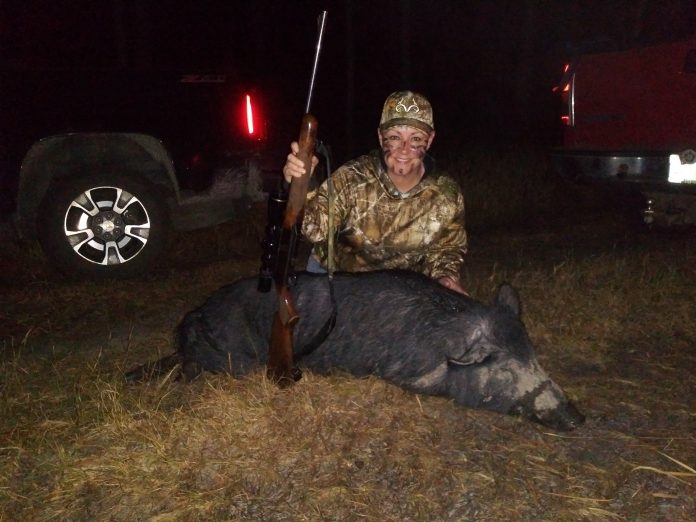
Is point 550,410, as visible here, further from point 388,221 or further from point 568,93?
point 568,93

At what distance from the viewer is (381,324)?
3.51 meters

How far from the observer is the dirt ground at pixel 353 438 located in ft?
8.46

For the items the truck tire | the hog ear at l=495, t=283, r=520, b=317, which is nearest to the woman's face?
the hog ear at l=495, t=283, r=520, b=317

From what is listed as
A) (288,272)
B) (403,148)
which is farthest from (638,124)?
(288,272)

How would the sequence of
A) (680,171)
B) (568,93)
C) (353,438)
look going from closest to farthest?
(353,438) < (680,171) < (568,93)

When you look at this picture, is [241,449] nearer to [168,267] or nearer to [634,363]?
[634,363]

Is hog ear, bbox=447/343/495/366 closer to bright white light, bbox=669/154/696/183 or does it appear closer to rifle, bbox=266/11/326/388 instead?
rifle, bbox=266/11/326/388

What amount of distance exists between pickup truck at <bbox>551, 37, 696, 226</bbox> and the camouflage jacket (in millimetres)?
2577

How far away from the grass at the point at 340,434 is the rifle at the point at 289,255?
144mm

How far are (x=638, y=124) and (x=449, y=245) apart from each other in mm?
2845

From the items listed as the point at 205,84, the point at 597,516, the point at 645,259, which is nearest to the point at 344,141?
the point at 205,84

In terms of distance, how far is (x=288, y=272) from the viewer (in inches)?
126

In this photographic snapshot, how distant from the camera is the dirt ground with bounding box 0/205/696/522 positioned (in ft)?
8.46

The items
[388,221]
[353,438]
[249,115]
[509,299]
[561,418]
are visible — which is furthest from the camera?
[249,115]
